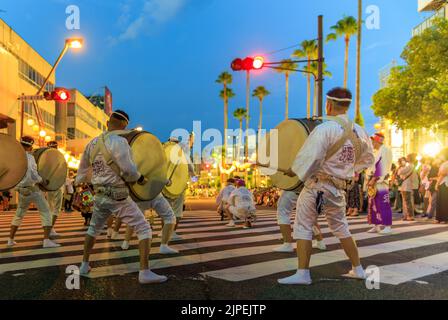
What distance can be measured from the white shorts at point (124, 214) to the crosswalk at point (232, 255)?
630 millimetres

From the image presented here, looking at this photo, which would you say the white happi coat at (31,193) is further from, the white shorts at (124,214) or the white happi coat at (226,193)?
the white happi coat at (226,193)

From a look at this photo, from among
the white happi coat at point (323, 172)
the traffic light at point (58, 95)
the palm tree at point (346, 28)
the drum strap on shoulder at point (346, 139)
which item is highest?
the palm tree at point (346, 28)

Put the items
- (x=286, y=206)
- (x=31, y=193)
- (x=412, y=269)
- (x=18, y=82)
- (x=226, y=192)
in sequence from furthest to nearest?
(x=18, y=82), (x=226, y=192), (x=31, y=193), (x=286, y=206), (x=412, y=269)

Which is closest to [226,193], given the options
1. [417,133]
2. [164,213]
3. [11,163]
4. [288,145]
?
[164,213]

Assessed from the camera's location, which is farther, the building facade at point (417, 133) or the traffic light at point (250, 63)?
the building facade at point (417, 133)

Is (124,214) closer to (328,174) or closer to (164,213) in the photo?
(164,213)

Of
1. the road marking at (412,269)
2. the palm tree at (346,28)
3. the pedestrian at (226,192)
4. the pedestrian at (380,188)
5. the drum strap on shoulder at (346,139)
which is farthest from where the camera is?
the palm tree at (346,28)

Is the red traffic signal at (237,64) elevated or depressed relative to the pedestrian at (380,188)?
elevated

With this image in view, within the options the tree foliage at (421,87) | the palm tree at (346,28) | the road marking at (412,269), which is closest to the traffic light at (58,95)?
the road marking at (412,269)

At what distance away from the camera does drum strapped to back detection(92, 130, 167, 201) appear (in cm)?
579

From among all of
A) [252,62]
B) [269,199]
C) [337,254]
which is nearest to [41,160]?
[337,254]

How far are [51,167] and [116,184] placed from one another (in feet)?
14.1

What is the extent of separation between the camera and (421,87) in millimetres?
29062

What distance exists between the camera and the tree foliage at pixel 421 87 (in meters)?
26.5
